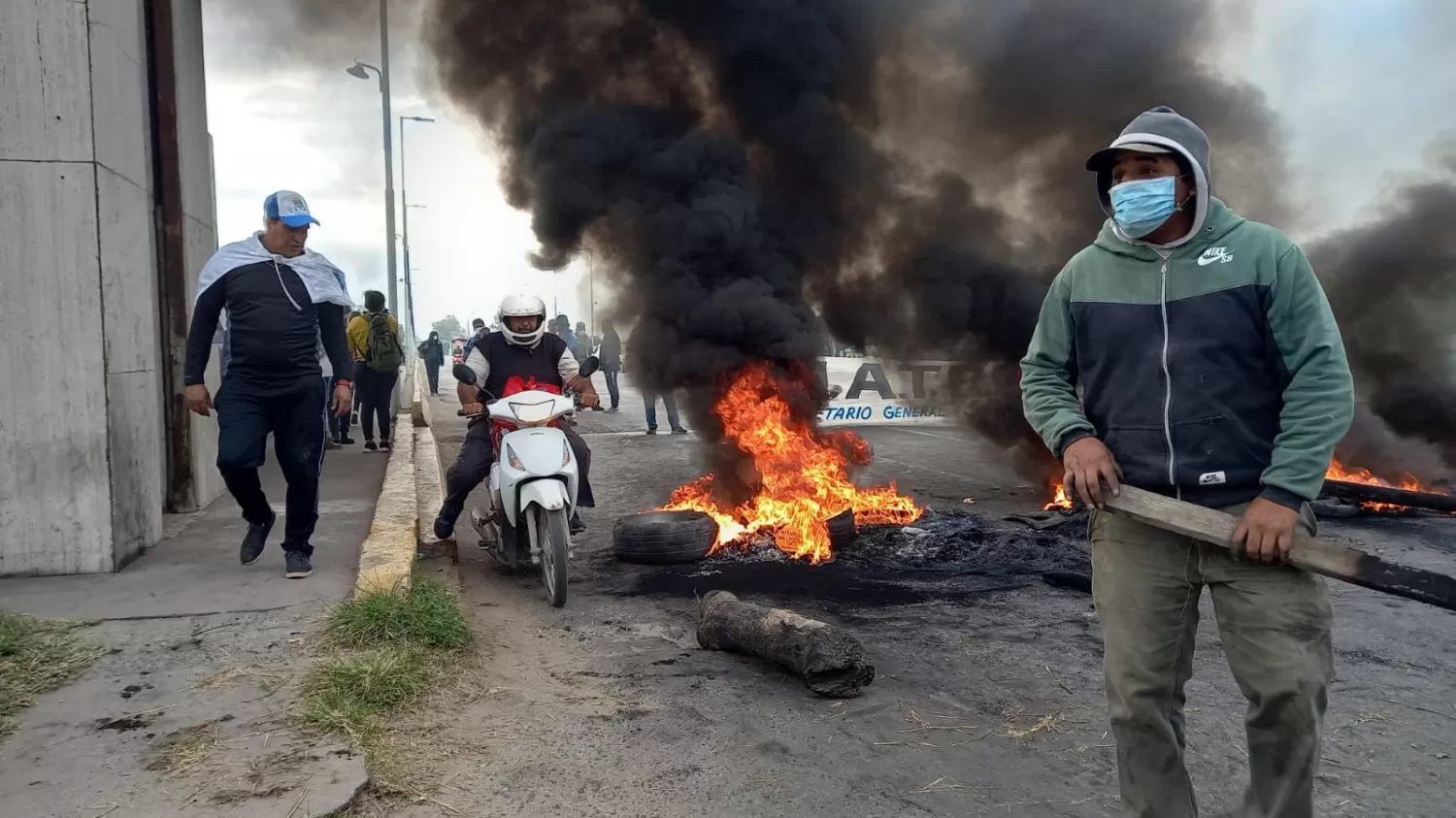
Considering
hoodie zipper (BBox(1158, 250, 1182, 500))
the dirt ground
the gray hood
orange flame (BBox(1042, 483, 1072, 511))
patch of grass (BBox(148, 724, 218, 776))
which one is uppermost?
the gray hood

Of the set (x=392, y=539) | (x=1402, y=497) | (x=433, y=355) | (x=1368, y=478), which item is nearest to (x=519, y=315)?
(x=392, y=539)

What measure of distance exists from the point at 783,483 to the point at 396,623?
12.3ft

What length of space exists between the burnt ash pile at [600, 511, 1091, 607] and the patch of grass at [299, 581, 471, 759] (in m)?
1.54

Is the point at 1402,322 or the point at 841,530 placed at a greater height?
the point at 1402,322

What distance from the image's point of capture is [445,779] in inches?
114

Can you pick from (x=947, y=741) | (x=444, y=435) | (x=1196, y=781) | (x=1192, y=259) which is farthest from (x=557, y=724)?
(x=444, y=435)

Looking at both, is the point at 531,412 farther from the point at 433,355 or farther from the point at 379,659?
the point at 433,355

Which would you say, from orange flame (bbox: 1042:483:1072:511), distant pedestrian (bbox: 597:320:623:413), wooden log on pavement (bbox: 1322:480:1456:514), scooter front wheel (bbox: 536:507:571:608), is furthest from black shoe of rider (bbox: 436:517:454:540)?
distant pedestrian (bbox: 597:320:623:413)

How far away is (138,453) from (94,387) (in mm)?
497

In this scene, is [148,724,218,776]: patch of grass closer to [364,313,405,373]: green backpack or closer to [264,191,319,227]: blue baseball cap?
[264,191,319,227]: blue baseball cap

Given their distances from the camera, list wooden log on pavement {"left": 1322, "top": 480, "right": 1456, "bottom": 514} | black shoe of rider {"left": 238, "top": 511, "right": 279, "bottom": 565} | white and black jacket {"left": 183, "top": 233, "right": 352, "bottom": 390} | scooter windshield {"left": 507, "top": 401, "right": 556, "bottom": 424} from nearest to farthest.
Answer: white and black jacket {"left": 183, "top": 233, "right": 352, "bottom": 390} → black shoe of rider {"left": 238, "top": 511, "right": 279, "bottom": 565} → scooter windshield {"left": 507, "top": 401, "right": 556, "bottom": 424} → wooden log on pavement {"left": 1322, "top": 480, "right": 1456, "bottom": 514}

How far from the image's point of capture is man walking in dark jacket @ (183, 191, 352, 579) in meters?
4.53

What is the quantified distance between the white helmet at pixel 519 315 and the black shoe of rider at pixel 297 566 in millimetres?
1721

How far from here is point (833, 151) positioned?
31.0ft
